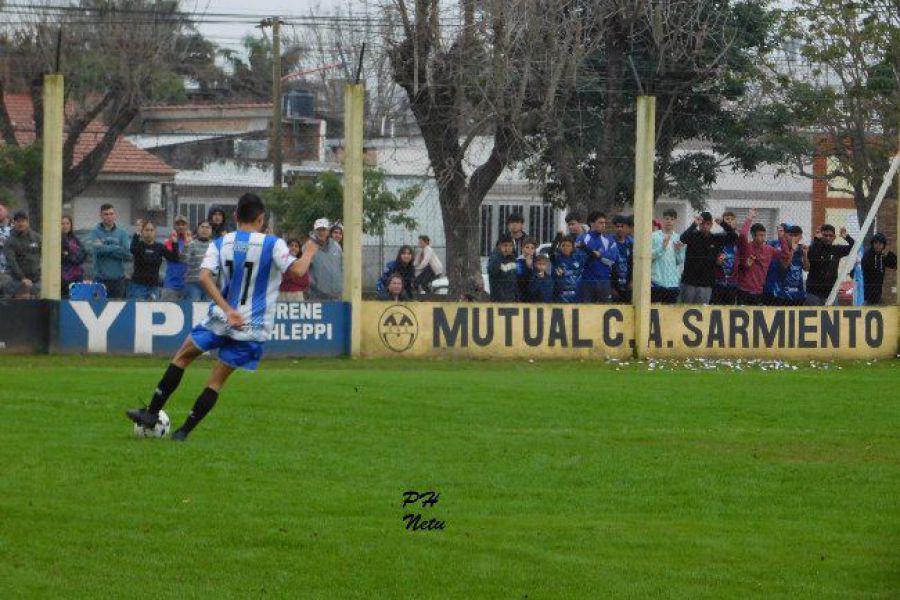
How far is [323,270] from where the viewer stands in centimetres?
2092

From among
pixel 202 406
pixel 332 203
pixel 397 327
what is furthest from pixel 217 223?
pixel 202 406

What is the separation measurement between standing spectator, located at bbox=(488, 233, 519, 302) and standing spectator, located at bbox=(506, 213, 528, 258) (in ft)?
0.33

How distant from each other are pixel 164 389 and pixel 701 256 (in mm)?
12105

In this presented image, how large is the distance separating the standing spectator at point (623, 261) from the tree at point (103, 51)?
55.3ft

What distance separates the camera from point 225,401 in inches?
535

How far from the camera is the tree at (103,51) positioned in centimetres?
3725

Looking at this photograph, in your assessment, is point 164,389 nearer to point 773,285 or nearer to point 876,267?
point 773,285

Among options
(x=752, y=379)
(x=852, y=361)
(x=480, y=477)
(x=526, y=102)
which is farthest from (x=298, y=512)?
(x=526, y=102)

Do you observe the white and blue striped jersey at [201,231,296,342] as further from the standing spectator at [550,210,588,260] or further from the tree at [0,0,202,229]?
the tree at [0,0,202,229]

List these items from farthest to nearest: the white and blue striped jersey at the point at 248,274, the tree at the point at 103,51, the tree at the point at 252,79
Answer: the tree at the point at 252,79 → the tree at the point at 103,51 → the white and blue striped jersey at the point at 248,274

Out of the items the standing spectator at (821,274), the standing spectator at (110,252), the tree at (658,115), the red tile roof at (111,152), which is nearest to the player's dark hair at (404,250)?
the tree at (658,115)

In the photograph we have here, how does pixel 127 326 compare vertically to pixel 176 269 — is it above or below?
below

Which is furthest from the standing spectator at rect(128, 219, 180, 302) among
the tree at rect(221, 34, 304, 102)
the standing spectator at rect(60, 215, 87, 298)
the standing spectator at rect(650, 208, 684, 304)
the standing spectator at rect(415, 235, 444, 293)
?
the tree at rect(221, 34, 304, 102)

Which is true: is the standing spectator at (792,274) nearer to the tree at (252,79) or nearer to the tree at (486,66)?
the tree at (486,66)
